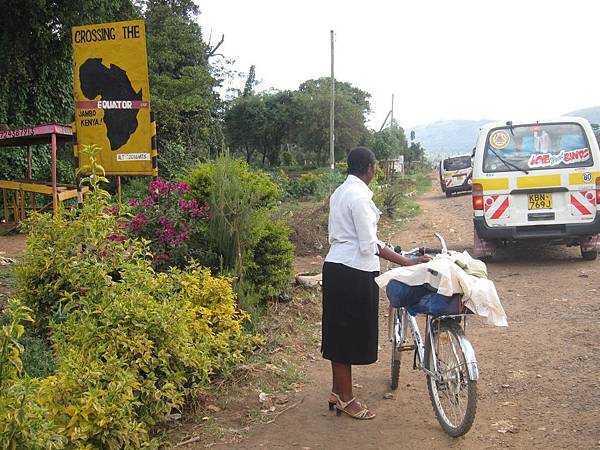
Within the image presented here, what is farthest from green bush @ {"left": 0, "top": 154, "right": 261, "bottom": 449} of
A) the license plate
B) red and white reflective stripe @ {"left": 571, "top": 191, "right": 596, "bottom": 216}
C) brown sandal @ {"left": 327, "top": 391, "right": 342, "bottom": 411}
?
red and white reflective stripe @ {"left": 571, "top": 191, "right": 596, "bottom": 216}

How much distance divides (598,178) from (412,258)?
5.32 metres

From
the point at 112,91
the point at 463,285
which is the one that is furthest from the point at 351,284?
the point at 112,91

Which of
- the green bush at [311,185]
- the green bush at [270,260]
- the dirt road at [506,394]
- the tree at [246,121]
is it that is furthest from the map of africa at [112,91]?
the tree at [246,121]

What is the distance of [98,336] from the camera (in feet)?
12.8

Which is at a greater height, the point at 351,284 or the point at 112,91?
the point at 112,91

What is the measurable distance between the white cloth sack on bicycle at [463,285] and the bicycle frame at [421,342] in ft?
0.63

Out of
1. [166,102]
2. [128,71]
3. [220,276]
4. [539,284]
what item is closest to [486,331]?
[539,284]

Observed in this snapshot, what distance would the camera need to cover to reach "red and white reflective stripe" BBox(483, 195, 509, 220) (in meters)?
8.80

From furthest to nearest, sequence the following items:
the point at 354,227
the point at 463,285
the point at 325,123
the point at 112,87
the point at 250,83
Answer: the point at 250,83, the point at 325,123, the point at 112,87, the point at 354,227, the point at 463,285

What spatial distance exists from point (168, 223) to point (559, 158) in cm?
560

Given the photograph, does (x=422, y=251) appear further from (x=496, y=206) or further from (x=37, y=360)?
(x=496, y=206)

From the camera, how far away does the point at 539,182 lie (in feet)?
28.3

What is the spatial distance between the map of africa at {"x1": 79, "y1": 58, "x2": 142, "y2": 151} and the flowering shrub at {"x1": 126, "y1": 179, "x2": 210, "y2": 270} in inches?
33.1

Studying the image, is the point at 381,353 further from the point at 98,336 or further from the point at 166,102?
the point at 166,102
